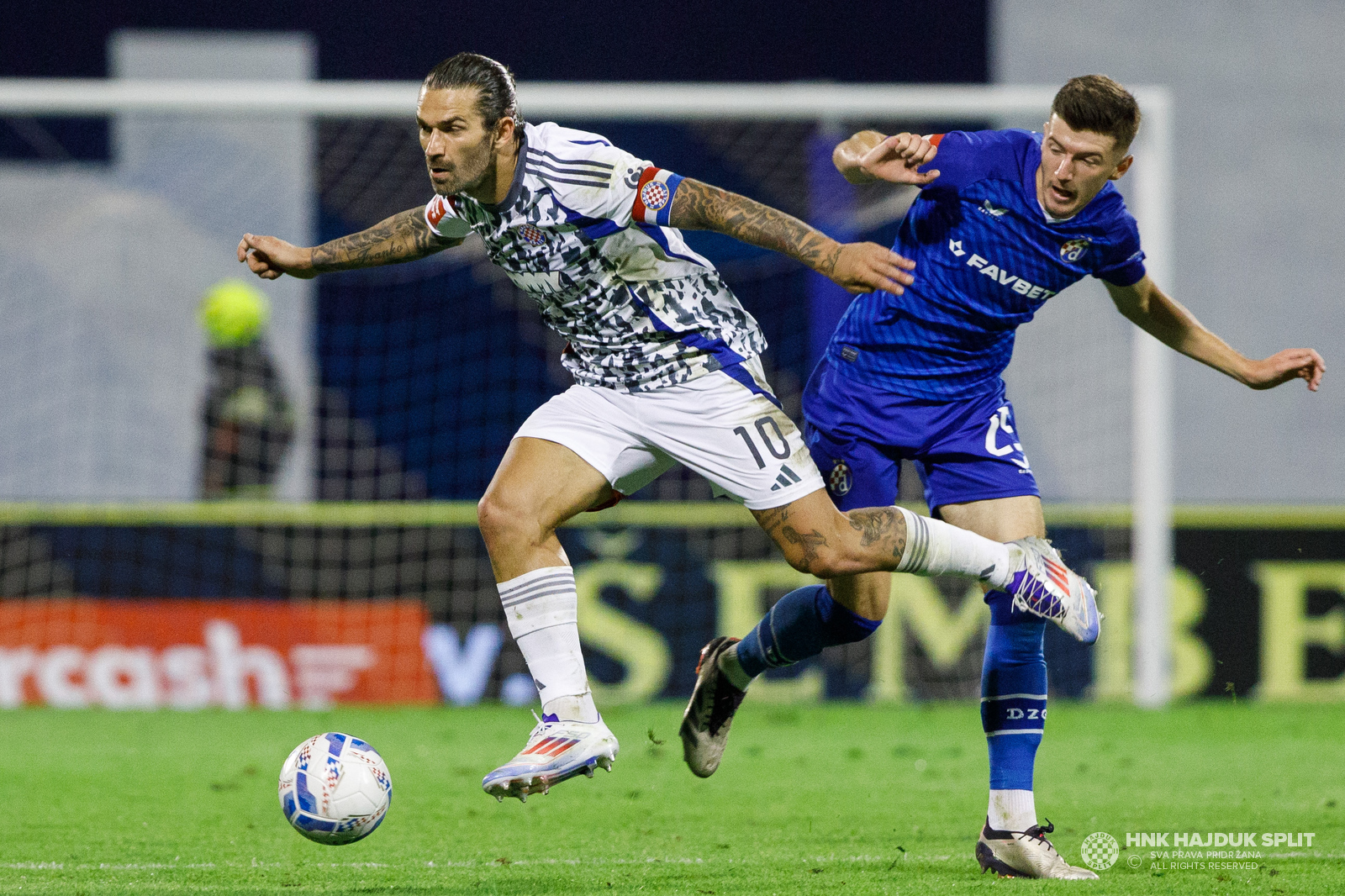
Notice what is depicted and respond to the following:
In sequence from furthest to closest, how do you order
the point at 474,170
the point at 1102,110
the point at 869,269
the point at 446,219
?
the point at 446,219 → the point at 1102,110 → the point at 474,170 → the point at 869,269

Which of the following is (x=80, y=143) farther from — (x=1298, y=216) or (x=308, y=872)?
(x=308, y=872)

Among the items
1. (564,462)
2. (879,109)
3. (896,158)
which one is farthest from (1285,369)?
(879,109)

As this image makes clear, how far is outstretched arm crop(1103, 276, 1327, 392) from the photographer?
4.62 meters

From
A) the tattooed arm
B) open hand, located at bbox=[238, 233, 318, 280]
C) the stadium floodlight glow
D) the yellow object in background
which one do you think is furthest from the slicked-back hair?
the yellow object in background

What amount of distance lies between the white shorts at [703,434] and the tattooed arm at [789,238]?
1.55 feet

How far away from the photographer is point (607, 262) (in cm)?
423

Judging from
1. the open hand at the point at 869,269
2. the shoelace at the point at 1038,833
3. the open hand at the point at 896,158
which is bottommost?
the shoelace at the point at 1038,833

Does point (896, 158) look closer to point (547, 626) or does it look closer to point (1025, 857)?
point (547, 626)

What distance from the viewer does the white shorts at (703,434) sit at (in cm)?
430

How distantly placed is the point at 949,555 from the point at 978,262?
0.84 metres

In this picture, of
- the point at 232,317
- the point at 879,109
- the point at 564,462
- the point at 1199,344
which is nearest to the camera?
the point at 564,462

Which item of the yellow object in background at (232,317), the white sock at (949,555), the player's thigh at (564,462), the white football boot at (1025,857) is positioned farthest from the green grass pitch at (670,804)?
the yellow object in background at (232,317)

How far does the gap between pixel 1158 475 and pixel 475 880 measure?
19.4 feet

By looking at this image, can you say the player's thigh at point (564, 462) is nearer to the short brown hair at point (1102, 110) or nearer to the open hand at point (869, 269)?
the open hand at point (869, 269)
